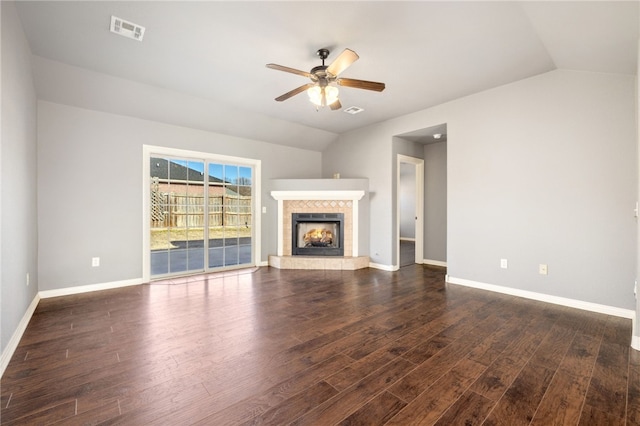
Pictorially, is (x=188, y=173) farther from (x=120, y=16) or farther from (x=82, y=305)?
(x=120, y=16)

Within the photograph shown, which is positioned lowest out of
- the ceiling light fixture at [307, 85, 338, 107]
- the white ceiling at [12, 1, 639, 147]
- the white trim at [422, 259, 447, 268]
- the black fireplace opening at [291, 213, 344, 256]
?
the white trim at [422, 259, 447, 268]

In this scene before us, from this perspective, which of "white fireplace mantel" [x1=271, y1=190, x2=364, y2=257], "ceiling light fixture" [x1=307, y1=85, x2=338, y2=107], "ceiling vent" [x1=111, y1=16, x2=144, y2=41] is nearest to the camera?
"ceiling vent" [x1=111, y1=16, x2=144, y2=41]

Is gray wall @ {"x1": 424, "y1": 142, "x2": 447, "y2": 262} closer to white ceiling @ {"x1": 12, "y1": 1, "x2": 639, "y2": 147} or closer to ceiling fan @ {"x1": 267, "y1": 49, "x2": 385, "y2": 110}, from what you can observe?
white ceiling @ {"x1": 12, "y1": 1, "x2": 639, "y2": 147}

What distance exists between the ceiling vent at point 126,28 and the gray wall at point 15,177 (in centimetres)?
66

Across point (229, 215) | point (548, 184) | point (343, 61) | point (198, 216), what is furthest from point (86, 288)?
point (548, 184)

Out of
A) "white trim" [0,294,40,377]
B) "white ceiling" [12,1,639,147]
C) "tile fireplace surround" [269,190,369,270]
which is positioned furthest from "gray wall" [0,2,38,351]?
"tile fireplace surround" [269,190,369,270]

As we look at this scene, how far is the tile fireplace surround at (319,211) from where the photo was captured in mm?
5469

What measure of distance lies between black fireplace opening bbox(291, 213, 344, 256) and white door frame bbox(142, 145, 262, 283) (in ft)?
2.35

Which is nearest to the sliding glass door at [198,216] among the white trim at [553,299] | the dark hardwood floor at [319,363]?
the dark hardwood floor at [319,363]

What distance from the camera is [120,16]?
8.11ft

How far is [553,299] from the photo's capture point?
3.52 m

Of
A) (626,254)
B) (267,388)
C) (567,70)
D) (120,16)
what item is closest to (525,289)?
(626,254)

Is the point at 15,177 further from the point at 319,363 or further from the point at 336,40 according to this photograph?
the point at 336,40

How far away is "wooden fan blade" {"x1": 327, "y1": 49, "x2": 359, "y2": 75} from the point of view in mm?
2418
